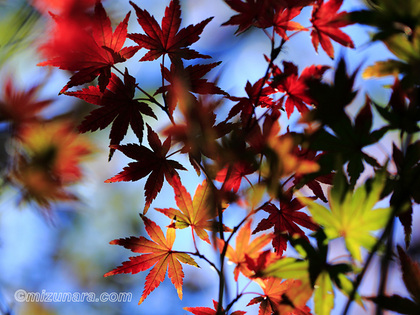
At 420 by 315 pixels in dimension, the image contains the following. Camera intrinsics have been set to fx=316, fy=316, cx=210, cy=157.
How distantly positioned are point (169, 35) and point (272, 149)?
34 cm

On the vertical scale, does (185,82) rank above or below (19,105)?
below

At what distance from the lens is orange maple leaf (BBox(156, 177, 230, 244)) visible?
24.1 inches

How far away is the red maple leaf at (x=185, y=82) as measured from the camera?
2.07 feet

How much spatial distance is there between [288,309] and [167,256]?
292 millimetres

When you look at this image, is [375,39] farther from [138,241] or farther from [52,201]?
[52,201]

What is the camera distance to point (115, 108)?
2.15 feet

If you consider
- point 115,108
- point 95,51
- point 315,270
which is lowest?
point 315,270

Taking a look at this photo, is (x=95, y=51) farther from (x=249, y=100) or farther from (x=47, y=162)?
(x=47, y=162)

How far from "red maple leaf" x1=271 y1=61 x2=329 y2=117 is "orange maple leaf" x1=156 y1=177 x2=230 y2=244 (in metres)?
0.25

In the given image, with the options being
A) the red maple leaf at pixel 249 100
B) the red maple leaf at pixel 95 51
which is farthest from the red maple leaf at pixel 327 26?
the red maple leaf at pixel 95 51

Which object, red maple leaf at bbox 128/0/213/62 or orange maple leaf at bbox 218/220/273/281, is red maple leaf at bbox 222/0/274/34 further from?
orange maple leaf at bbox 218/220/273/281

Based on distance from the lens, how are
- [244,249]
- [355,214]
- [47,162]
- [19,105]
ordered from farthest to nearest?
[19,105]
[47,162]
[244,249]
[355,214]

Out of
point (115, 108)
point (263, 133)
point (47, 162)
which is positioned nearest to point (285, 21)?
point (263, 133)

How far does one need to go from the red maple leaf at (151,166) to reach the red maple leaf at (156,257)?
7 cm
